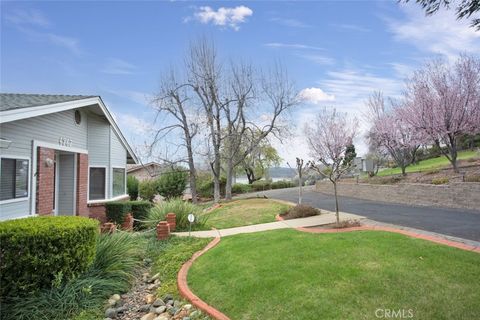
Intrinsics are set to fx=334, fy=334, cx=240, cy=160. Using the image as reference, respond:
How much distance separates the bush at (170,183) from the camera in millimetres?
25775

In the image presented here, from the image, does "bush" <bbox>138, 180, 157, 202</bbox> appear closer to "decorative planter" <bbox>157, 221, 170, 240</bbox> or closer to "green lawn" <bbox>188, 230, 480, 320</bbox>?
"decorative planter" <bbox>157, 221, 170, 240</bbox>

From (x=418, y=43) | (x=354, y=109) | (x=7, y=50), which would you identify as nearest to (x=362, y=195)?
(x=418, y=43)

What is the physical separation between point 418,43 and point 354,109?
19509 millimetres

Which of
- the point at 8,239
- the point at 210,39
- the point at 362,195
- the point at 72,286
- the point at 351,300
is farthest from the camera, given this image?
the point at 210,39

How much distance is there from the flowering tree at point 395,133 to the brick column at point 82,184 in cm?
1781

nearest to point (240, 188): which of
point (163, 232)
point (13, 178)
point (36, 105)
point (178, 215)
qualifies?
point (178, 215)

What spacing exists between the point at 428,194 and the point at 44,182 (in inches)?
552

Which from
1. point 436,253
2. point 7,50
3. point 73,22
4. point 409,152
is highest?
point 73,22

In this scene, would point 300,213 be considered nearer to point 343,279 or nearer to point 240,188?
point 343,279

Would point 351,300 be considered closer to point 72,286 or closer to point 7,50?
point 72,286

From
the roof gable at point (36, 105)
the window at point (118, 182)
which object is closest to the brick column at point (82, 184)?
the roof gable at point (36, 105)

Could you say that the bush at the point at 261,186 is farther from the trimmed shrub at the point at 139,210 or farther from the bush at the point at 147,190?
the trimmed shrub at the point at 139,210

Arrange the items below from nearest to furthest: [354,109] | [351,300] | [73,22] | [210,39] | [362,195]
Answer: [351,300], [73,22], [362,195], [210,39], [354,109]

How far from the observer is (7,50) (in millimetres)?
7707
